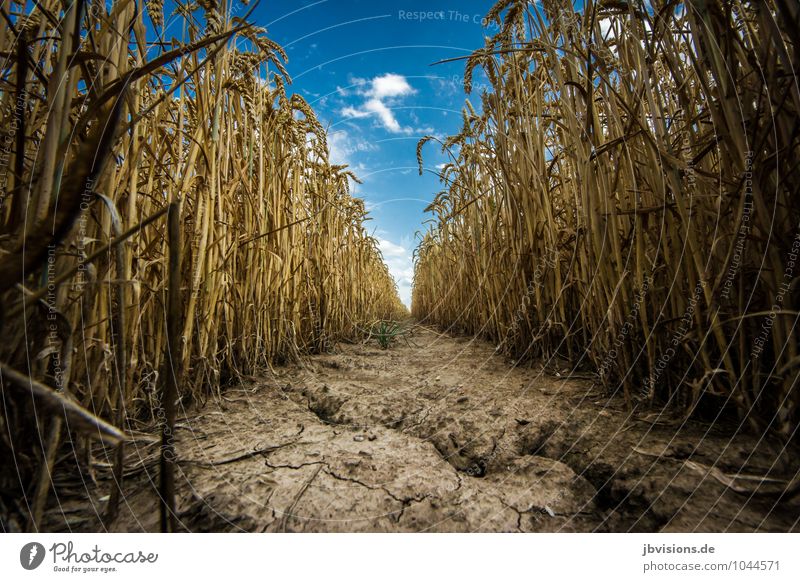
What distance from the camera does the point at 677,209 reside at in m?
0.69

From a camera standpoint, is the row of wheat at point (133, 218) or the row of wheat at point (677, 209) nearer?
the row of wheat at point (133, 218)

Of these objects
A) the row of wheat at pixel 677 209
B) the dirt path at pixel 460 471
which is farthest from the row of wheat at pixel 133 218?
the row of wheat at pixel 677 209

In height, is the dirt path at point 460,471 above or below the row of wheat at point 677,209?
below

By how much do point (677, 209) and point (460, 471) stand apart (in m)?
0.77

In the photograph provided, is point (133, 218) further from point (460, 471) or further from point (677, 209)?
point (677, 209)

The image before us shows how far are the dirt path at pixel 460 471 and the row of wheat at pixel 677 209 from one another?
0.42ft

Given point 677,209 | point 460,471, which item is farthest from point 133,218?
point 677,209

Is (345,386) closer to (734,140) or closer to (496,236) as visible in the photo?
(496,236)

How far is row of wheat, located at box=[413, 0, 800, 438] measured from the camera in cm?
50

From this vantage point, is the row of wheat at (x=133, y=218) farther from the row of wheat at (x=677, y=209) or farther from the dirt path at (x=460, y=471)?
the row of wheat at (x=677, y=209)

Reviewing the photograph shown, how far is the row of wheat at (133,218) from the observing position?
13.9 inches

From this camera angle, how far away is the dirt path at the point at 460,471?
1.42 feet
